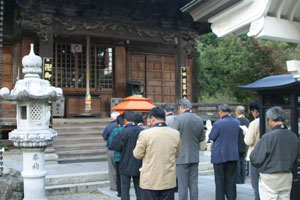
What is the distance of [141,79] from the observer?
16.3 metres

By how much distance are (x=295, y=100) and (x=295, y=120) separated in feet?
1.07

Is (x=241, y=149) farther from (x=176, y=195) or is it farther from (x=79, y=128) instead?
(x=79, y=128)

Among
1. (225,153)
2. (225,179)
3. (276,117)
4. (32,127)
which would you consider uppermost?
(276,117)

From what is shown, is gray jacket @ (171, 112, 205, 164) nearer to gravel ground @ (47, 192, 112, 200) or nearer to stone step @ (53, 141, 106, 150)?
gravel ground @ (47, 192, 112, 200)

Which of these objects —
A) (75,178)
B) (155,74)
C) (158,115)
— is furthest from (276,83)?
(155,74)

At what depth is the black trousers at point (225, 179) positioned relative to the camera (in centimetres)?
643

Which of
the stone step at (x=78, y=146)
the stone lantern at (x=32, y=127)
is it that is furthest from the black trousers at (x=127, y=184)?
the stone step at (x=78, y=146)

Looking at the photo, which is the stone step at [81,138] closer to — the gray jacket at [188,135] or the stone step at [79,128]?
the stone step at [79,128]

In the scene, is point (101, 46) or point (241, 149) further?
point (101, 46)

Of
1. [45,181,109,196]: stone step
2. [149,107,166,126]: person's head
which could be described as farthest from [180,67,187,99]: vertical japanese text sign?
[149,107,166,126]: person's head

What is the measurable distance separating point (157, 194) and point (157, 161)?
46cm

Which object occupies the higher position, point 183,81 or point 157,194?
point 183,81

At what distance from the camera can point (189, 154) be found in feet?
20.0

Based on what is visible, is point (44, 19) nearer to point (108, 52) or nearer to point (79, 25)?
point (79, 25)
